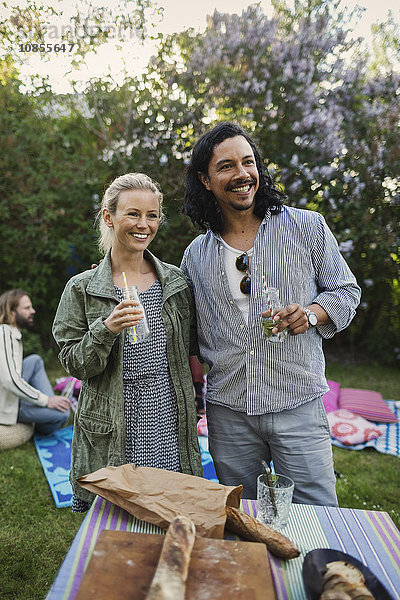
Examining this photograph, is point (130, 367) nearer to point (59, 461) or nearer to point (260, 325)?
point (260, 325)

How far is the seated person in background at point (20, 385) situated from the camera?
14.7 ft

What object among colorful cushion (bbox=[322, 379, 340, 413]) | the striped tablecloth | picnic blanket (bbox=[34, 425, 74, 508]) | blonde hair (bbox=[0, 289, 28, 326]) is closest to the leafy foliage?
colorful cushion (bbox=[322, 379, 340, 413])

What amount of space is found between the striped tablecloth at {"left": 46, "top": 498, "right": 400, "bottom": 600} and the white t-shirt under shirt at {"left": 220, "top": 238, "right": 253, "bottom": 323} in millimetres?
884

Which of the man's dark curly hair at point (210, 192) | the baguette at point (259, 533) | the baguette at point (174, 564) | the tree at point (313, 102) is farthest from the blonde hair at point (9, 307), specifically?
the baguette at point (174, 564)

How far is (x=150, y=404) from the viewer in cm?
220

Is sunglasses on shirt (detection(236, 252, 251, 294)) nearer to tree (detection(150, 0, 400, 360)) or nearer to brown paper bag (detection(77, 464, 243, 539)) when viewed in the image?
brown paper bag (detection(77, 464, 243, 539))

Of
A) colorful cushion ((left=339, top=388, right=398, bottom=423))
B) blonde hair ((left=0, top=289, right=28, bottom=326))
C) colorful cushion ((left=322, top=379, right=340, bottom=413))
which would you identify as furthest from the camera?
colorful cushion ((left=322, top=379, right=340, bottom=413))

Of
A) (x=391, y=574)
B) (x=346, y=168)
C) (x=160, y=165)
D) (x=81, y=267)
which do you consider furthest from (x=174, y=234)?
(x=391, y=574)

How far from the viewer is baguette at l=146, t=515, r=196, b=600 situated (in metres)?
1.01

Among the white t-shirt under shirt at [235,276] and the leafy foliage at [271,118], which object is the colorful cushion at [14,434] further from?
the white t-shirt under shirt at [235,276]

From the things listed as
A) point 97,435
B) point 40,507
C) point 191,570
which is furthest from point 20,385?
point 191,570

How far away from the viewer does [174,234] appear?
693 centimetres

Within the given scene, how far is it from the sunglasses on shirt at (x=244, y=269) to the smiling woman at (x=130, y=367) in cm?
29

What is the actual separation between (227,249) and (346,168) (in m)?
5.04
